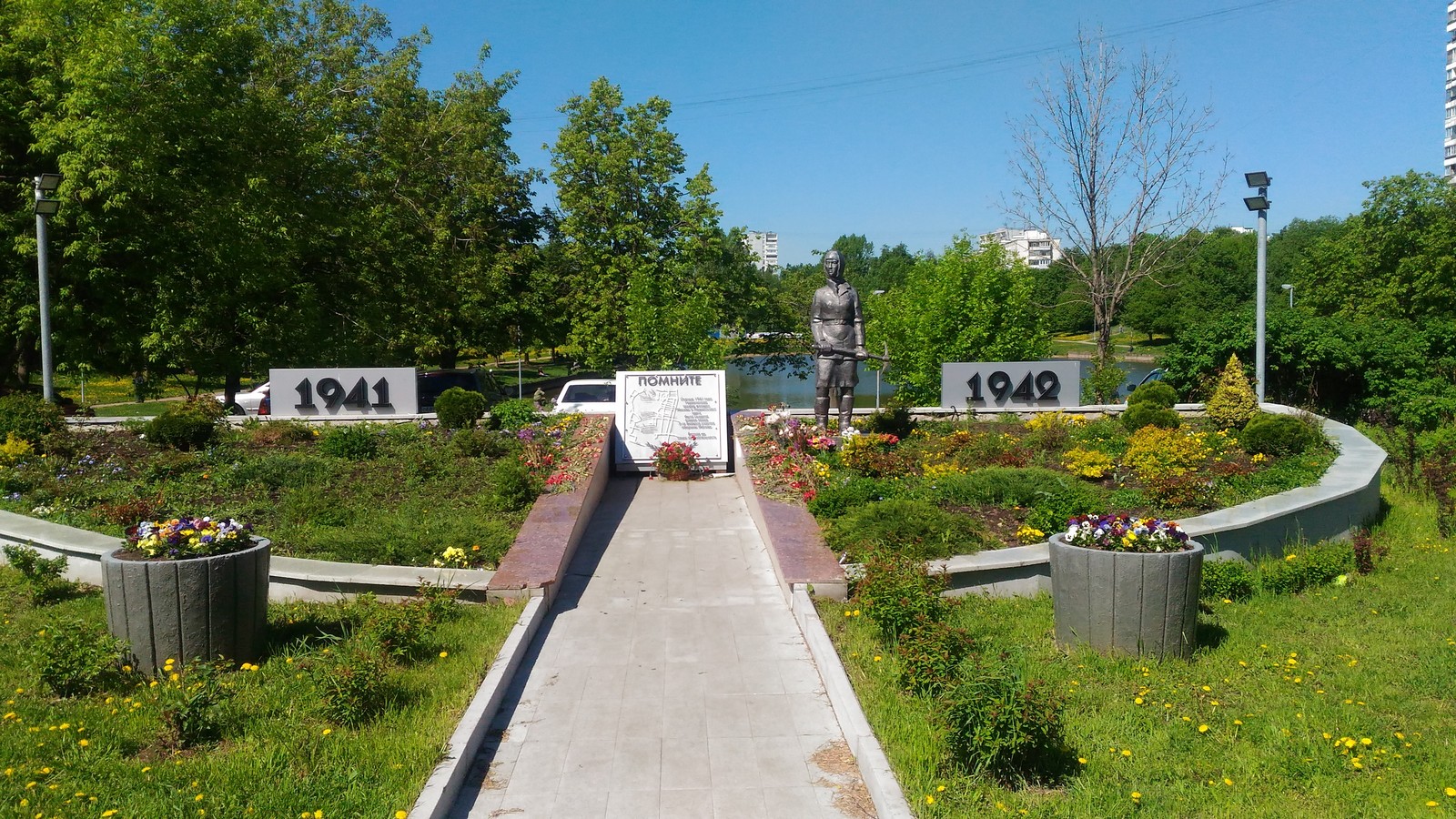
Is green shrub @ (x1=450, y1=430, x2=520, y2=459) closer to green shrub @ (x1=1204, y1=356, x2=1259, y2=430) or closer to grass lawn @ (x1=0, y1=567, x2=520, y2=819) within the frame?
grass lawn @ (x1=0, y1=567, x2=520, y2=819)

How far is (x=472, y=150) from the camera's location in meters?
27.9

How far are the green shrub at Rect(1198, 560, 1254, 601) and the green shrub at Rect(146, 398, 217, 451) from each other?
12.3 meters

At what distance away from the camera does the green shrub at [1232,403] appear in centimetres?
1410

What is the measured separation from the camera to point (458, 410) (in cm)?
1462

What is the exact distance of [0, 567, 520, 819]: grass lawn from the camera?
4332mm

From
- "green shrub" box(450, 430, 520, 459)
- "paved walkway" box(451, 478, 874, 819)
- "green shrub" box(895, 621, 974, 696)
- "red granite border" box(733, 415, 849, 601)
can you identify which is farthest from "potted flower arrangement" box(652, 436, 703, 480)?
"green shrub" box(895, 621, 974, 696)

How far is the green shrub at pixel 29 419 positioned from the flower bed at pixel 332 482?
10.8 inches

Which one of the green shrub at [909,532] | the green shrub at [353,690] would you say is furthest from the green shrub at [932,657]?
the green shrub at [353,690]

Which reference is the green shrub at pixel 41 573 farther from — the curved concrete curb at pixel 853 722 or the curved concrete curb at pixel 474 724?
the curved concrete curb at pixel 853 722

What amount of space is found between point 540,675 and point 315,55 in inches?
1068

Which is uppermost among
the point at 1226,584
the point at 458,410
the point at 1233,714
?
the point at 458,410

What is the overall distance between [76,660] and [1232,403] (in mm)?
14190

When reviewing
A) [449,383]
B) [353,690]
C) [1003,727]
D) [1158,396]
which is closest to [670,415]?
[449,383]

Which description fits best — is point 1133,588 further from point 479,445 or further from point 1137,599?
point 479,445
